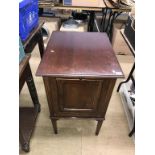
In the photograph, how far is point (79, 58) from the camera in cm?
137

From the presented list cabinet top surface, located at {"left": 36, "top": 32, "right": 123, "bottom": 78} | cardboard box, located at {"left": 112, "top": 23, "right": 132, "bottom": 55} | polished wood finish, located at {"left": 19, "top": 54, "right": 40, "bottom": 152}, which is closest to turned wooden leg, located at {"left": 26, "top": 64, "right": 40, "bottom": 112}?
polished wood finish, located at {"left": 19, "top": 54, "right": 40, "bottom": 152}

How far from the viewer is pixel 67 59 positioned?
4.42ft

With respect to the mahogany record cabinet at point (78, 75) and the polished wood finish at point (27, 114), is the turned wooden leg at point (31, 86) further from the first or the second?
the mahogany record cabinet at point (78, 75)

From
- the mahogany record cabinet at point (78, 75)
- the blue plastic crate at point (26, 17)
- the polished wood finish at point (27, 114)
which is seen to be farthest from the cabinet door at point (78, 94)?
the blue plastic crate at point (26, 17)

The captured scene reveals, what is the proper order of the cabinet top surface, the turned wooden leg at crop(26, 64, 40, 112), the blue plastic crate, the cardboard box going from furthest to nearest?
the cardboard box < the turned wooden leg at crop(26, 64, 40, 112) < the blue plastic crate < the cabinet top surface

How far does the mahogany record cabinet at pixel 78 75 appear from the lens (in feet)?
4.04

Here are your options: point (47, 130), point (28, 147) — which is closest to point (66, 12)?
point (47, 130)

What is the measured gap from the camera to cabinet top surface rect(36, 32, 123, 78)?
122 cm

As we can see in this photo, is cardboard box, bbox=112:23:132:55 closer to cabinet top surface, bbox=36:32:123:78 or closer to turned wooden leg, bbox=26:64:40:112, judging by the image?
cabinet top surface, bbox=36:32:123:78

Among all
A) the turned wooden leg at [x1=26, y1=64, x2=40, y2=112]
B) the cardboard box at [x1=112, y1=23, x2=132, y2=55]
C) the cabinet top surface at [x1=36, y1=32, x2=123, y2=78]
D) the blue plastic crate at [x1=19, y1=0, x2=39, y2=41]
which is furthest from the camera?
the cardboard box at [x1=112, y1=23, x2=132, y2=55]

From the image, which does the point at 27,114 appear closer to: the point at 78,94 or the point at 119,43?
the point at 78,94

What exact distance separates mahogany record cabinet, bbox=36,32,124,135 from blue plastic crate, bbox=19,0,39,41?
0.70 feet
